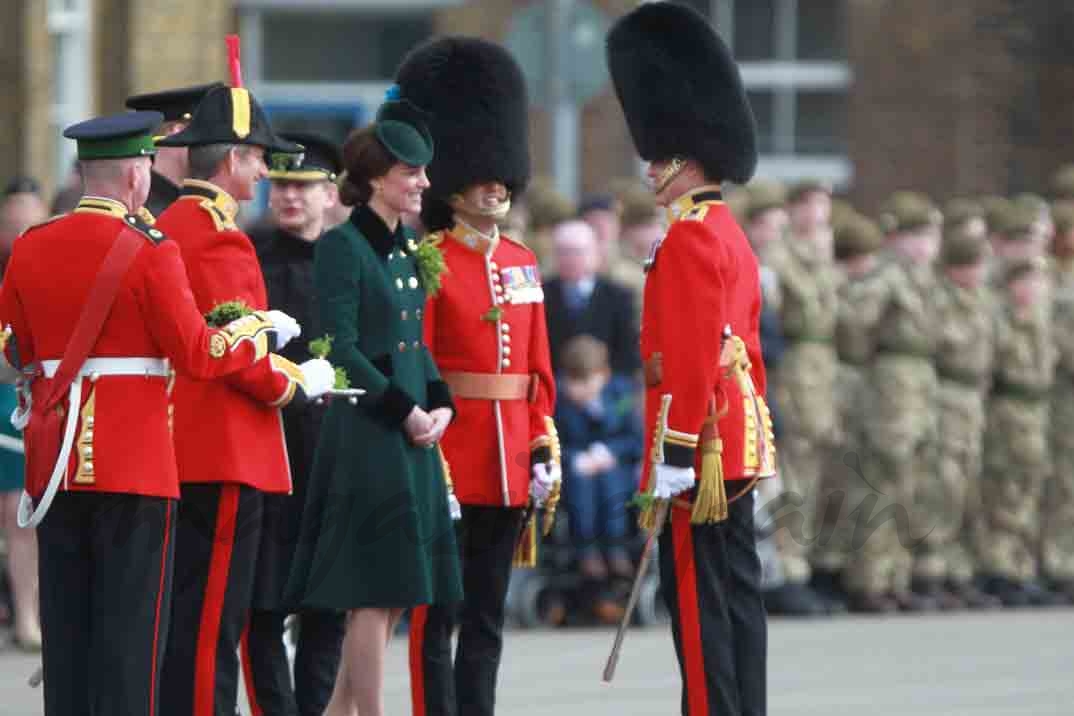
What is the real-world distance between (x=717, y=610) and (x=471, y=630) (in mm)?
788

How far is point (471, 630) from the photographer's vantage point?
8.51 metres

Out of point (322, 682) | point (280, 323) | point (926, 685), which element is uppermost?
point (280, 323)

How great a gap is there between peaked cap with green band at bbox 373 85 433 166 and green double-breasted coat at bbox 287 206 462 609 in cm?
21

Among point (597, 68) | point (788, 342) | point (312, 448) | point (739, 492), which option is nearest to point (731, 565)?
point (739, 492)

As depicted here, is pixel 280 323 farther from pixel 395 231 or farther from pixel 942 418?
pixel 942 418

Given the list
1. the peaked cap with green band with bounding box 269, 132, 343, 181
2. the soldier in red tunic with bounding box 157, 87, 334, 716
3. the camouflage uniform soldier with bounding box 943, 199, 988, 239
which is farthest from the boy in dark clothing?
the soldier in red tunic with bounding box 157, 87, 334, 716

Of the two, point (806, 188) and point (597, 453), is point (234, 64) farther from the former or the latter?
point (806, 188)

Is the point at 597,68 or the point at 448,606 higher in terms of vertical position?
the point at 597,68

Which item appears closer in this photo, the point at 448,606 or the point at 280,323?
the point at 280,323

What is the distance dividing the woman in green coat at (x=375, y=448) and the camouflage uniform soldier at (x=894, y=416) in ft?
→ 20.9

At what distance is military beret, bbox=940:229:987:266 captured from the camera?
47.7 ft

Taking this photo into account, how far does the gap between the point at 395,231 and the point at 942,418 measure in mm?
6814

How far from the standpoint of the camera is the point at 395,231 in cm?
830

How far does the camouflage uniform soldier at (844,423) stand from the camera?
14.4 metres
